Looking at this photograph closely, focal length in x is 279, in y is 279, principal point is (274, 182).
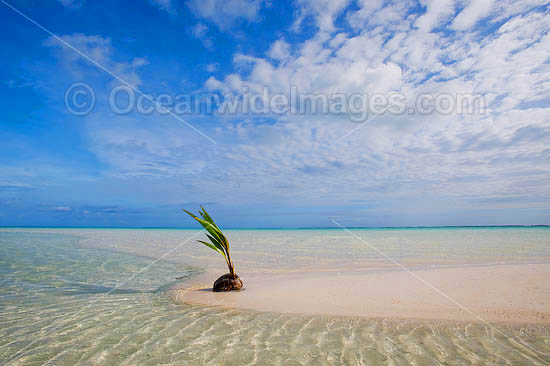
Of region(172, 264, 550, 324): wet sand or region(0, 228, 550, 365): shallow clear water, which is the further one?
region(172, 264, 550, 324): wet sand

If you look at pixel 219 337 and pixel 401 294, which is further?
pixel 401 294

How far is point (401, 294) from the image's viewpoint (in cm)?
605

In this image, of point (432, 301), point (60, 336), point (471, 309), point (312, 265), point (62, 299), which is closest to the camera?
point (60, 336)

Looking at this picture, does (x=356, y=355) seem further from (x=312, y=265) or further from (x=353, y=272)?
(x=312, y=265)

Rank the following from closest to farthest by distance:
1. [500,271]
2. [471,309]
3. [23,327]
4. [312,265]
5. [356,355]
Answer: [356,355] < [23,327] < [471,309] < [500,271] < [312,265]

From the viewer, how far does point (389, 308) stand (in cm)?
518

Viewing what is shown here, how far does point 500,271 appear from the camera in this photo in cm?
845

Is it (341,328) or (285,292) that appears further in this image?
(285,292)

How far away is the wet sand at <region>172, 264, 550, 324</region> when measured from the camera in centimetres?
493

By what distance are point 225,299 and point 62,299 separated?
351 centimetres

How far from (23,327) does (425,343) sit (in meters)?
5.95

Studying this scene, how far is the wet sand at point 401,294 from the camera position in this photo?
4926mm

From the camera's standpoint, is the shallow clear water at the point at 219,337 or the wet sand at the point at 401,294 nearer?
the shallow clear water at the point at 219,337

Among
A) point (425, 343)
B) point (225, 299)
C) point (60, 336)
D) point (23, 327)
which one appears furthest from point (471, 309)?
point (23, 327)
